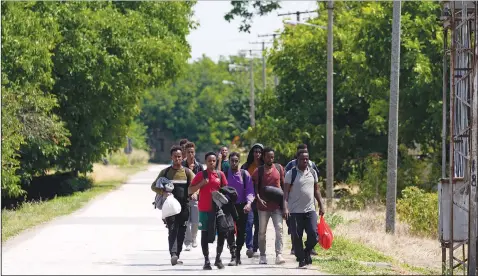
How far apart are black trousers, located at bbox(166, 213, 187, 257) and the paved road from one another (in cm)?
A: 28

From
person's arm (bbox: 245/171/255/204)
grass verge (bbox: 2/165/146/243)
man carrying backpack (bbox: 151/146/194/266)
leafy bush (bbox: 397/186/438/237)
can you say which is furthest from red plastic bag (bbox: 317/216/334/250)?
leafy bush (bbox: 397/186/438/237)

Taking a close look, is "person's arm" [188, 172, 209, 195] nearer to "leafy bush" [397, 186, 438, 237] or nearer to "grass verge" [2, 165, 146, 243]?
"grass verge" [2, 165, 146, 243]

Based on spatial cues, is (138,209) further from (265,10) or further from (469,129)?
(469,129)

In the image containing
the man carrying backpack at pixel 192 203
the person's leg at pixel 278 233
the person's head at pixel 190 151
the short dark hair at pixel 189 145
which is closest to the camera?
the person's leg at pixel 278 233

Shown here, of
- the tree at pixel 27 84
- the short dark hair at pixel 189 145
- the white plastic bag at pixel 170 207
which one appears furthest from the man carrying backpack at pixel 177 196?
the tree at pixel 27 84

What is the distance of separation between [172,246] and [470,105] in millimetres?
4716

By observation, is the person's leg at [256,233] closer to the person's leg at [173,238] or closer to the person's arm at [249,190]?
the person's arm at [249,190]

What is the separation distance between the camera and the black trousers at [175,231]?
18.0 m

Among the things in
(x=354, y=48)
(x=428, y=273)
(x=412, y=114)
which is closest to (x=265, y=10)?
(x=354, y=48)

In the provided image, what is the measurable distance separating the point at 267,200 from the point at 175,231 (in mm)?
1436

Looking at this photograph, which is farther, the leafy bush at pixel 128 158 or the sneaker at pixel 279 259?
the leafy bush at pixel 128 158

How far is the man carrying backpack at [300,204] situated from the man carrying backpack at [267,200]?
1.40 ft

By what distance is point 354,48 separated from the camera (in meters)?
40.8

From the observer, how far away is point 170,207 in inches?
699
